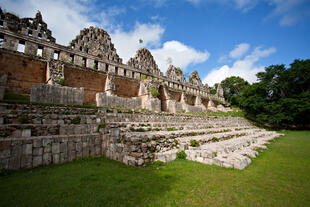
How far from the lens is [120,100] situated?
44.0ft

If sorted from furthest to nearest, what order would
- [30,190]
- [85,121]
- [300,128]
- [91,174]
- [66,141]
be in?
1. [300,128]
2. [85,121]
3. [66,141]
4. [91,174]
5. [30,190]

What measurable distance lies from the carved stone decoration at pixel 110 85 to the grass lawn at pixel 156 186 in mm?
11157

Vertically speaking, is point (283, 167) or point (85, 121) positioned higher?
point (85, 121)

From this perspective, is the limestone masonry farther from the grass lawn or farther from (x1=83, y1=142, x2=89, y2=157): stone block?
the grass lawn

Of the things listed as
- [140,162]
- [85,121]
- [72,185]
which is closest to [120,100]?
[85,121]

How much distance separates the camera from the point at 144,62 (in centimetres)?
3075

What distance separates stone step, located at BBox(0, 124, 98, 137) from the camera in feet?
15.5

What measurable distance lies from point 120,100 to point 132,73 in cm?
1397

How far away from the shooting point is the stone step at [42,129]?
4715 mm

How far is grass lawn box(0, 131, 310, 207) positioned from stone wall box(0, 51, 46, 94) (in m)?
11.2

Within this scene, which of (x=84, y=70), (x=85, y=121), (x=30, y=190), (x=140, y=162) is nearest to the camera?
(x=30, y=190)

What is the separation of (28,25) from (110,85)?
14787 mm

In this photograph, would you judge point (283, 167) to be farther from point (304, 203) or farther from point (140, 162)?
point (140, 162)

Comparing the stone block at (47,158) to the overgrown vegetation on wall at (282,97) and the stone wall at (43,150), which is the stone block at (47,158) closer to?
the stone wall at (43,150)
